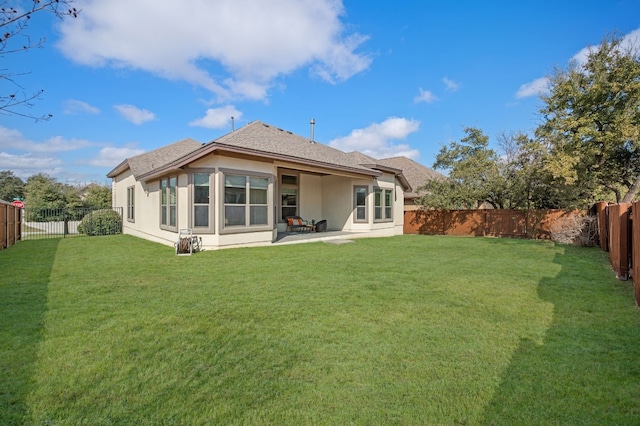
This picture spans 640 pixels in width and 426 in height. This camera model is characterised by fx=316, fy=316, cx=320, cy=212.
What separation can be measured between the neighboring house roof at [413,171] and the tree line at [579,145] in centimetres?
728

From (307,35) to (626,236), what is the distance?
11904 mm

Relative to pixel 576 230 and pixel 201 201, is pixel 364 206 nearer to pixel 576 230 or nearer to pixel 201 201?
pixel 201 201

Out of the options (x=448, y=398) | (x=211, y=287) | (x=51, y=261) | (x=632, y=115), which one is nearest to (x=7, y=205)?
(x=51, y=261)

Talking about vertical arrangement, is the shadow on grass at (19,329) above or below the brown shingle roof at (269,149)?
below

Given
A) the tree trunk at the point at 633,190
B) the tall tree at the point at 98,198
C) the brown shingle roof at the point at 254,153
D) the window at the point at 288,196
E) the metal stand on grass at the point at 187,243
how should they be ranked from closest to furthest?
1. the metal stand on grass at the point at 187,243
2. the brown shingle roof at the point at 254,153
3. the tree trunk at the point at 633,190
4. the window at the point at 288,196
5. the tall tree at the point at 98,198

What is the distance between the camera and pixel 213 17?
34.4 feet

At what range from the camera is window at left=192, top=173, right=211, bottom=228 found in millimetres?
10695

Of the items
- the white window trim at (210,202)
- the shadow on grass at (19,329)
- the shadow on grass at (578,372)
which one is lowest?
the shadow on grass at (578,372)

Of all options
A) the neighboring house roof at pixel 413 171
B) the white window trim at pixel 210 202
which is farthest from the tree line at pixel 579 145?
the white window trim at pixel 210 202

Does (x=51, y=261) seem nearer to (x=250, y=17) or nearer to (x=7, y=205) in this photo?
(x=7, y=205)

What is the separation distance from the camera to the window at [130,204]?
1647 centimetres

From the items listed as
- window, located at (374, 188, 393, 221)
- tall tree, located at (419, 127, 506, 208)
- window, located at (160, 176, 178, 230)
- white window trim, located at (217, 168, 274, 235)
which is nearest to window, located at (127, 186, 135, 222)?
window, located at (160, 176, 178, 230)

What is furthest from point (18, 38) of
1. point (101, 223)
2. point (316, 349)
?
point (101, 223)

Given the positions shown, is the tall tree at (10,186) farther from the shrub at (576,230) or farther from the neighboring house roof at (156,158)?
the shrub at (576,230)
